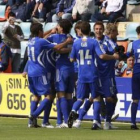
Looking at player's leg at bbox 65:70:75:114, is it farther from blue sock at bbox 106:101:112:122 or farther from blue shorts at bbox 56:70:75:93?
blue sock at bbox 106:101:112:122

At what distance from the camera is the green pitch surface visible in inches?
528

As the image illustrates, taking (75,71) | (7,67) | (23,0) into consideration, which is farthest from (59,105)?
(23,0)

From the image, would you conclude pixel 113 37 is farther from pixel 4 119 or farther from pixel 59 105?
pixel 4 119

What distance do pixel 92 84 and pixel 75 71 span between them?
1.38m

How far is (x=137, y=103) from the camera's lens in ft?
51.3

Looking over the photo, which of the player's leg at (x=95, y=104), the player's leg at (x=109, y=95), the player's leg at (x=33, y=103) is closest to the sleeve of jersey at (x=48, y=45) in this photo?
the player's leg at (x=33, y=103)

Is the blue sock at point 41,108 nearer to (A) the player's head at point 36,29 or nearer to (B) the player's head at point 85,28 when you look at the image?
(A) the player's head at point 36,29

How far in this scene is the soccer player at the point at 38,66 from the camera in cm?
1538

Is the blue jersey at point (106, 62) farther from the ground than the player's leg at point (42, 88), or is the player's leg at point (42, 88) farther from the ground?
the blue jersey at point (106, 62)

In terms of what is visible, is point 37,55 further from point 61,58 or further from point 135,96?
point 135,96

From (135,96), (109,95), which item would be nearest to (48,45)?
(109,95)

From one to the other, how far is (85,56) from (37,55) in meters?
0.94

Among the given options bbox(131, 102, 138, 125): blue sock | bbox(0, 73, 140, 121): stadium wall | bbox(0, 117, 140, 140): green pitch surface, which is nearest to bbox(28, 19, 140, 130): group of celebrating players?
bbox(131, 102, 138, 125): blue sock

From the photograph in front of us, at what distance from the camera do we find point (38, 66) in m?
15.5
